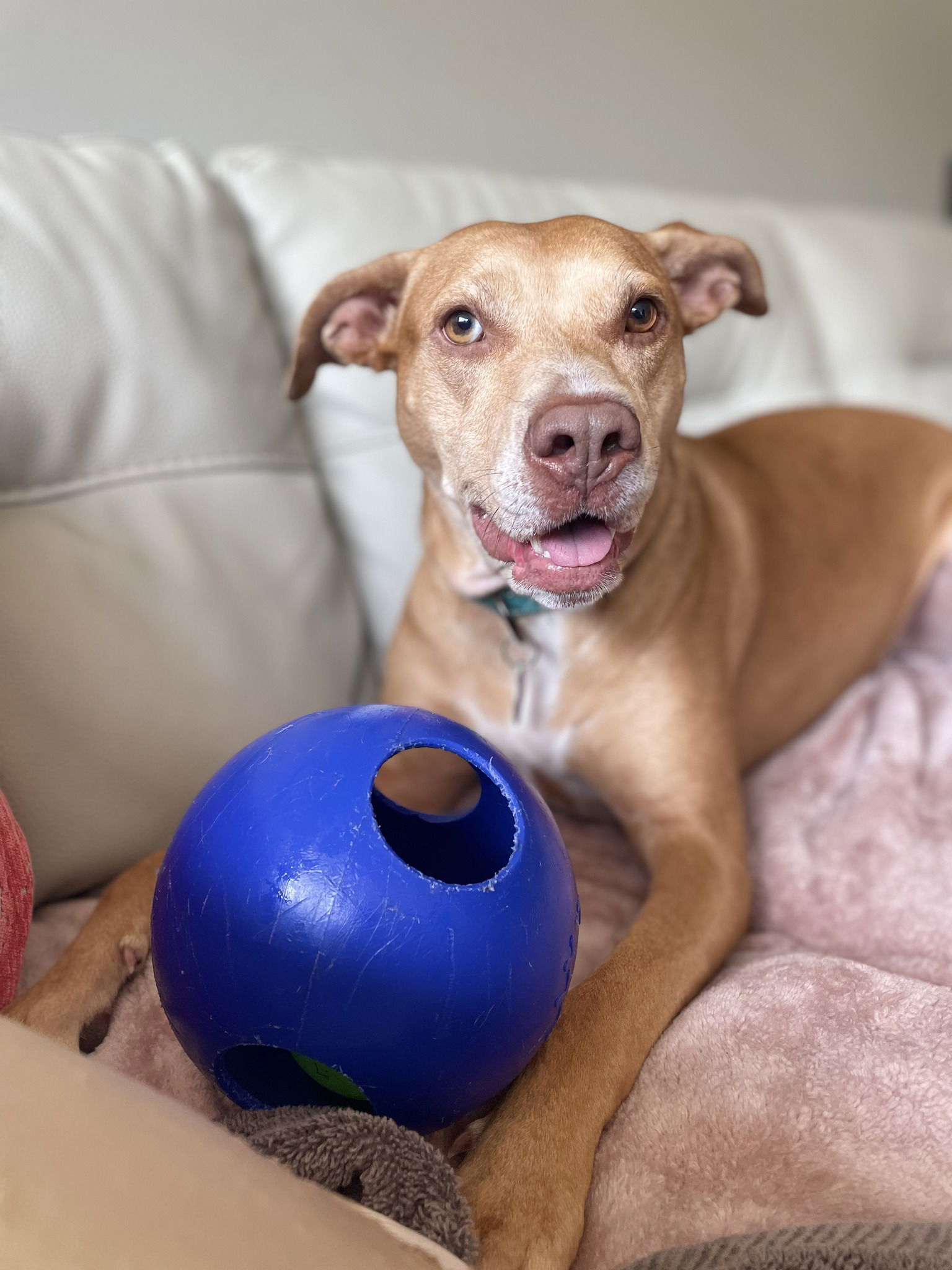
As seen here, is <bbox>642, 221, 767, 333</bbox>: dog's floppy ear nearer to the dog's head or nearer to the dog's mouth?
the dog's head

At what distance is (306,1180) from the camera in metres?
0.79

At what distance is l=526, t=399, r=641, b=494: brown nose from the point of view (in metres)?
1.28

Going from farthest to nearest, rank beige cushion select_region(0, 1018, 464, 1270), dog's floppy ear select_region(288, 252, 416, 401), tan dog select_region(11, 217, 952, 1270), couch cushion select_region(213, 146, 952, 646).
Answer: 1. couch cushion select_region(213, 146, 952, 646)
2. dog's floppy ear select_region(288, 252, 416, 401)
3. tan dog select_region(11, 217, 952, 1270)
4. beige cushion select_region(0, 1018, 464, 1270)

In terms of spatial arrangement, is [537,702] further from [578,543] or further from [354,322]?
[354,322]

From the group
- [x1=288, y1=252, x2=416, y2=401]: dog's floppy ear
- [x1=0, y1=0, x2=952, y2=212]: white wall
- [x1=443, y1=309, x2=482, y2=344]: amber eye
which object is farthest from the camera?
[x1=0, y1=0, x2=952, y2=212]: white wall

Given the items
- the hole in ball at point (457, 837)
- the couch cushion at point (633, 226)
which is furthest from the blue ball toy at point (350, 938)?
the couch cushion at point (633, 226)

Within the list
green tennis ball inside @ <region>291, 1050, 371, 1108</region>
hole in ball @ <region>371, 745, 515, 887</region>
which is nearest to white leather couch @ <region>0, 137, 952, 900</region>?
hole in ball @ <region>371, 745, 515, 887</region>

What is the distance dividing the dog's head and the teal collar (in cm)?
4

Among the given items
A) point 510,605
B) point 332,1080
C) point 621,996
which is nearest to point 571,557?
point 510,605

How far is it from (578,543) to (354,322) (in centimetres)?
65

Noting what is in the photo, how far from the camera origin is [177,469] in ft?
6.05

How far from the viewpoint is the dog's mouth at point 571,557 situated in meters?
1.40

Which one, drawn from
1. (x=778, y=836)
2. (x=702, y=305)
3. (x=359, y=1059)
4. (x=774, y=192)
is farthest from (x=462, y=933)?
(x=774, y=192)

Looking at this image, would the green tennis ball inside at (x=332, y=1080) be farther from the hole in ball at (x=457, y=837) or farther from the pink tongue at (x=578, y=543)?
the pink tongue at (x=578, y=543)
